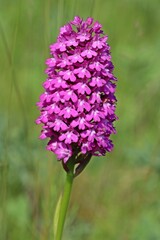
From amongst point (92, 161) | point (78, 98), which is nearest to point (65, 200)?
point (78, 98)

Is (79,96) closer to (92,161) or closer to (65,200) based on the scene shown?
(65,200)

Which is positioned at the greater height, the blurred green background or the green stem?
the blurred green background

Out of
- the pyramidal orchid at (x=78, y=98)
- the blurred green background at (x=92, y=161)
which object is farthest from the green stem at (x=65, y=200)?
the blurred green background at (x=92, y=161)

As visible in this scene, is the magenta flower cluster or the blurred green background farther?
the blurred green background

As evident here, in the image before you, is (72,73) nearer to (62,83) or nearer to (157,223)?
(62,83)

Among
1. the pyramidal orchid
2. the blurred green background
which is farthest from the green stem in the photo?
the blurred green background

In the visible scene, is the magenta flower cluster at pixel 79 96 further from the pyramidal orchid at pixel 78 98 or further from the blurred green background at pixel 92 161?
the blurred green background at pixel 92 161

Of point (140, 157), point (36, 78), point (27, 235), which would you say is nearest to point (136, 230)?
point (140, 157)

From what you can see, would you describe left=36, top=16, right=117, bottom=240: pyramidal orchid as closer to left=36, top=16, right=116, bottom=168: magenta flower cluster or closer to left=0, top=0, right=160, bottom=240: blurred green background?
left=36, top=16, right=116, bottom=168: magenta flower cluster
